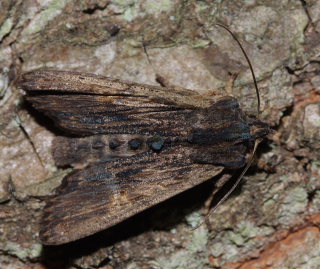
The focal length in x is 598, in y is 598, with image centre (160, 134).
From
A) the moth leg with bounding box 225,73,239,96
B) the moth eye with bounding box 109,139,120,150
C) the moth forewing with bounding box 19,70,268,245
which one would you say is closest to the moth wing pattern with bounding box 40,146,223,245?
the moth forewing with bounding box 19,70,268,245

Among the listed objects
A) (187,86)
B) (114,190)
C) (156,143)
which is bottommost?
(114,190)

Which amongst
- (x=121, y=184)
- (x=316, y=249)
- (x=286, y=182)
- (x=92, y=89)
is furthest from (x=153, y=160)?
(x=316, y=249)

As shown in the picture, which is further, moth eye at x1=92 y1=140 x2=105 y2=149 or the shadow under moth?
moth eye at x1=92 y1=140 x2=105 y2=149

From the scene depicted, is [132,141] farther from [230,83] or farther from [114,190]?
[230,83]

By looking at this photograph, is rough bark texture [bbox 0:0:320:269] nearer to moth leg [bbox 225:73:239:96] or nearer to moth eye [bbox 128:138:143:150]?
moth leg [bbox 225:73:239:96]

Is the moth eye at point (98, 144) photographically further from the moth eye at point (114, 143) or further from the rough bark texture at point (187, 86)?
the rough bark texture at point (187, 86)

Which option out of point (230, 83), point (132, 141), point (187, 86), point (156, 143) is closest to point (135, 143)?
point (132, 141)
